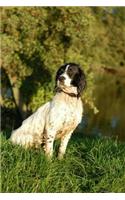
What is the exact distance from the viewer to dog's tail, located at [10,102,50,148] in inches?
313

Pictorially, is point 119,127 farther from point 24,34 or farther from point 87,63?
point 24,34

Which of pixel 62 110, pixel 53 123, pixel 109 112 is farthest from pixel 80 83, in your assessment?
pixel 109 112

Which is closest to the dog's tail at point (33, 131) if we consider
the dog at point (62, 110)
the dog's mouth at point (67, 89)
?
the dog at point (62, 110)

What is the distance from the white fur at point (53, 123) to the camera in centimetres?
766

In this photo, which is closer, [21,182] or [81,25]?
[21,182]

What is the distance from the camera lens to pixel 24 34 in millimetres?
14719

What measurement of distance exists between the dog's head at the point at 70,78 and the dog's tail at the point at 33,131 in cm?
45

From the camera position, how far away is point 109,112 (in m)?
29.3

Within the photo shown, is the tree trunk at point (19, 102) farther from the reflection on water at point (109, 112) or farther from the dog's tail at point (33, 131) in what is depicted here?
the dog's tail at point (33, 131)

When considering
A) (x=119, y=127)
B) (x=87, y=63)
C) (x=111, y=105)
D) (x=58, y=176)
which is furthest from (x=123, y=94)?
(x=58, y=176)

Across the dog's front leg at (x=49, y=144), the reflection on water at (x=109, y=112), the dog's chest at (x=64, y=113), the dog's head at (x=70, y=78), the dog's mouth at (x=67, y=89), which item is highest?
the dog's head at (x=70, y=78)

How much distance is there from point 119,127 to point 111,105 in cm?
828
